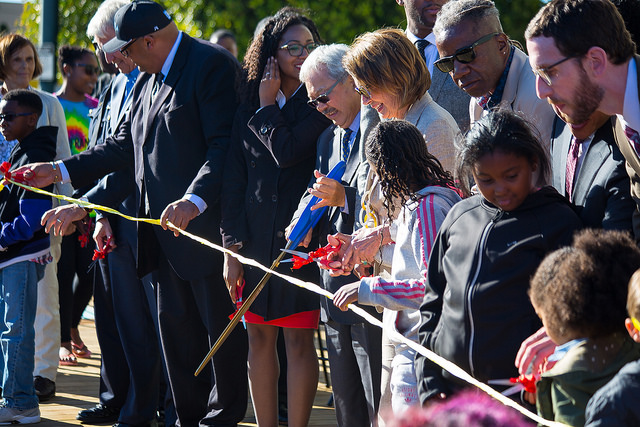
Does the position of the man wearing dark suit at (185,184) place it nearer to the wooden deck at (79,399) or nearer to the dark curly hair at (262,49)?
the dark curly hair at (262,49)

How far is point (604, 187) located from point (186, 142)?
2.63 metres

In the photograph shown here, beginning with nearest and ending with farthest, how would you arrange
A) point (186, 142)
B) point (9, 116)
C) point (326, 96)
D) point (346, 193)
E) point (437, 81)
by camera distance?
1. point (346, 193)
2. point (326, 96)
3. point (437, 81)
4. point (186, 142)
5. point (9, 116)

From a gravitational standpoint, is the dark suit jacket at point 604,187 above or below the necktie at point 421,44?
below

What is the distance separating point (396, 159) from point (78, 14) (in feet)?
43.6

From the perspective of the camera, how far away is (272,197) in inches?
175

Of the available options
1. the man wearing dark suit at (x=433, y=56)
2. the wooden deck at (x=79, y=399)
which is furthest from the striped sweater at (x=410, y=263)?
the wooden deck at (x=79, y=399)

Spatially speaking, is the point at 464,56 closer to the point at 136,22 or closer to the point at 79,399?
the point at 136,22

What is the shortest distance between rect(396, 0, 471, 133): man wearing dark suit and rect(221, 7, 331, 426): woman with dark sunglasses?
529 mm

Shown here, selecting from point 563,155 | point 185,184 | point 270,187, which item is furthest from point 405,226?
point 185,184

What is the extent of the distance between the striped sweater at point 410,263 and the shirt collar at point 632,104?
827mm

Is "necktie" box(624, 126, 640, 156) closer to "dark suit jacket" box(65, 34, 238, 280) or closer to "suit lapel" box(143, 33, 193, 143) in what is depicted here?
"dark suit jacket" box(65, 34, 238, 280)

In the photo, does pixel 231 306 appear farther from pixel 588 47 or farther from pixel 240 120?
pixel 588 47

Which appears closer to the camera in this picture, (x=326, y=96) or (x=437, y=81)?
(x=326, y=96)

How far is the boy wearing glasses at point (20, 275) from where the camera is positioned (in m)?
5.20
